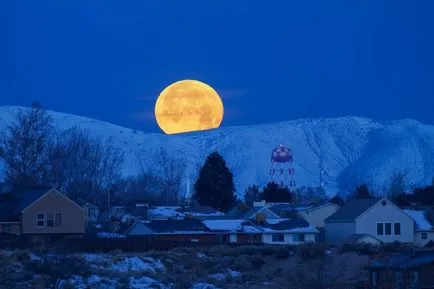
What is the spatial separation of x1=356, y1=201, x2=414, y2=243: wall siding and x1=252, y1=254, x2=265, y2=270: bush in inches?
692

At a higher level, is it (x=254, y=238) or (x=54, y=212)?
(x=54, y=212)

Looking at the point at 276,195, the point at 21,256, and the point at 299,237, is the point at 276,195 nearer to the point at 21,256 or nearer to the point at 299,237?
the point at 299,237

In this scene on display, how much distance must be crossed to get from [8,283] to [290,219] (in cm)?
4206

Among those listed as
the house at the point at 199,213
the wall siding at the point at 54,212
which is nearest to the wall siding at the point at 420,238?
the house at the point at 199,213

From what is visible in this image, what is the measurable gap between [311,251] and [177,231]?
1698 centimetres

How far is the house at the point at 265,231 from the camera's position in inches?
3575

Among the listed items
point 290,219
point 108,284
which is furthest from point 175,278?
point 290,219

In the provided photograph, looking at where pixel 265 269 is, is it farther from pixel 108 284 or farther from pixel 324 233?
pixel 324 233

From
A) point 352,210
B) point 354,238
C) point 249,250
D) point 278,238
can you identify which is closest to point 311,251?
point 249,250

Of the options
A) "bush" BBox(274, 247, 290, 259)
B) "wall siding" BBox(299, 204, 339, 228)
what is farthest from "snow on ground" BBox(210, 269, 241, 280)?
"wall siding" BBox(299, 204, 339, 228)

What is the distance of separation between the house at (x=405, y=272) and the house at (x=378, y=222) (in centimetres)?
4046

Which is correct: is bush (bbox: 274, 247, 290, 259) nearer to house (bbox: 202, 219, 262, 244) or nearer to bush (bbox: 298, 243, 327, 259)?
bush (bbox: 298, 243, 327, 259)

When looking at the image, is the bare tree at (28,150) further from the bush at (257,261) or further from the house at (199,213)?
the bush at (257,261)

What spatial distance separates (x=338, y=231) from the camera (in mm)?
94062
